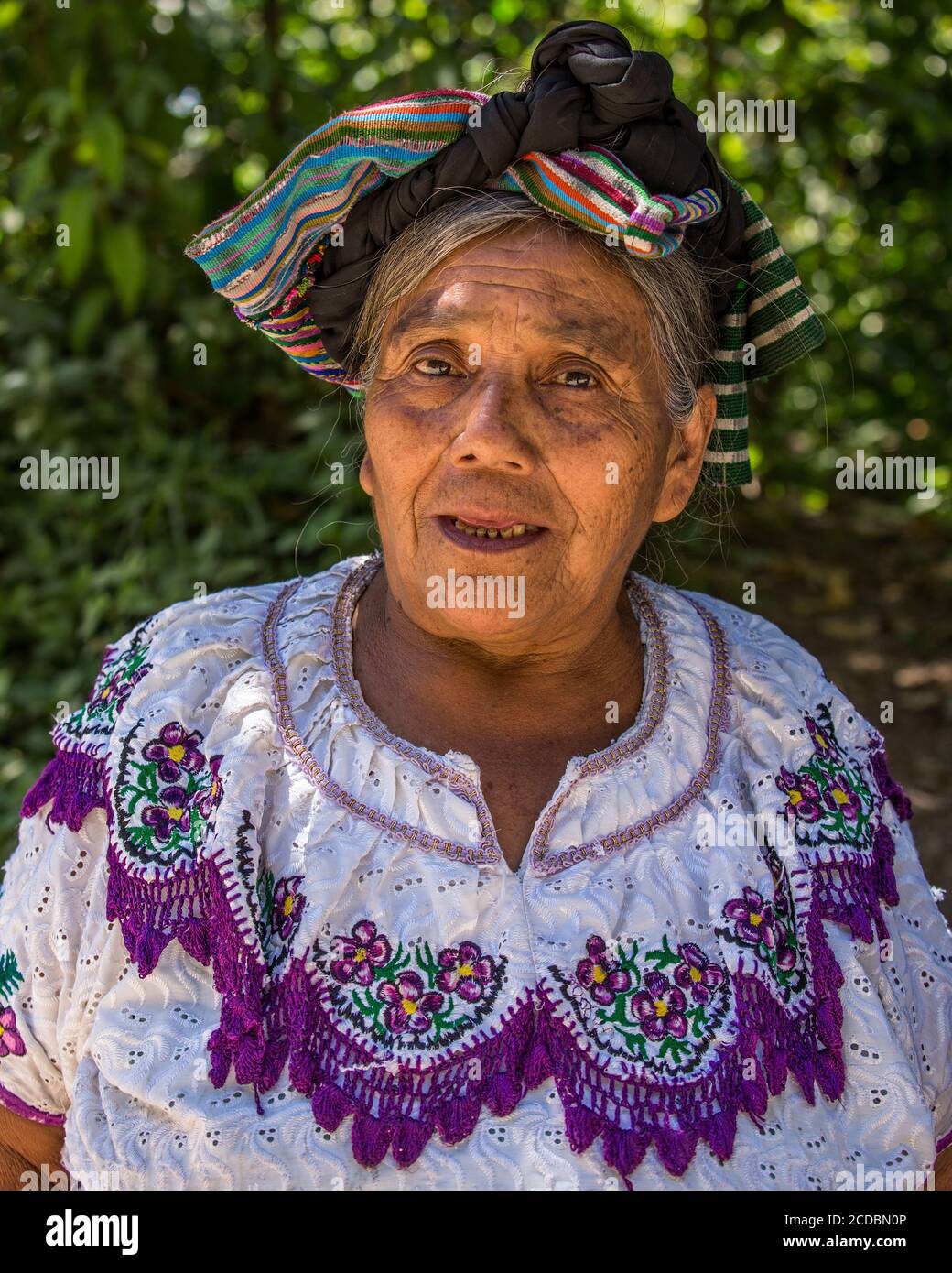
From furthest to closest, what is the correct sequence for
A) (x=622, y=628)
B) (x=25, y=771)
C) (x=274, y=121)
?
(x=274, y=121), (x=25, y=771), (x=622, y=628)

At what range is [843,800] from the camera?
2238mm

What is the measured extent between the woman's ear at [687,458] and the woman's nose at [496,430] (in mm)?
392

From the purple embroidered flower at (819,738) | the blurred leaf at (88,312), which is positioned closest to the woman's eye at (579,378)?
the purple embroidered flower at (819,738)

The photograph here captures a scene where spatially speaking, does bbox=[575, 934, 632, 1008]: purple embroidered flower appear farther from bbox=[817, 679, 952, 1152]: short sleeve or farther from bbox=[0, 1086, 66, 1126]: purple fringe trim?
bbox=[0, 1086, 66, 1126]: purple fringe trim

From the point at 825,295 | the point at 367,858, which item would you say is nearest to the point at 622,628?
the point at 367,858

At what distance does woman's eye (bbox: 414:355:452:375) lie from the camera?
212cm

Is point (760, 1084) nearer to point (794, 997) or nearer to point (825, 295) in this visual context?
point (794, 997)

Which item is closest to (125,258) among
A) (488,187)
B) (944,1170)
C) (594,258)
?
(488,187)

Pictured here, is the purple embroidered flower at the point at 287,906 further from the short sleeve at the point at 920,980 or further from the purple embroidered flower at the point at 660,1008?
the short sleeve at the point at 920,980

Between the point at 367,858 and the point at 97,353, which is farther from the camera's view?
the point at 97,353

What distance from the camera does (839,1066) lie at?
206 centimetres

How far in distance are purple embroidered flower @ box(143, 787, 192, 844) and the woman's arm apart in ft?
1.63

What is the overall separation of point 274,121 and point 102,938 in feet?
10.3

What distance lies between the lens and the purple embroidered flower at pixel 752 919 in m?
2.05
